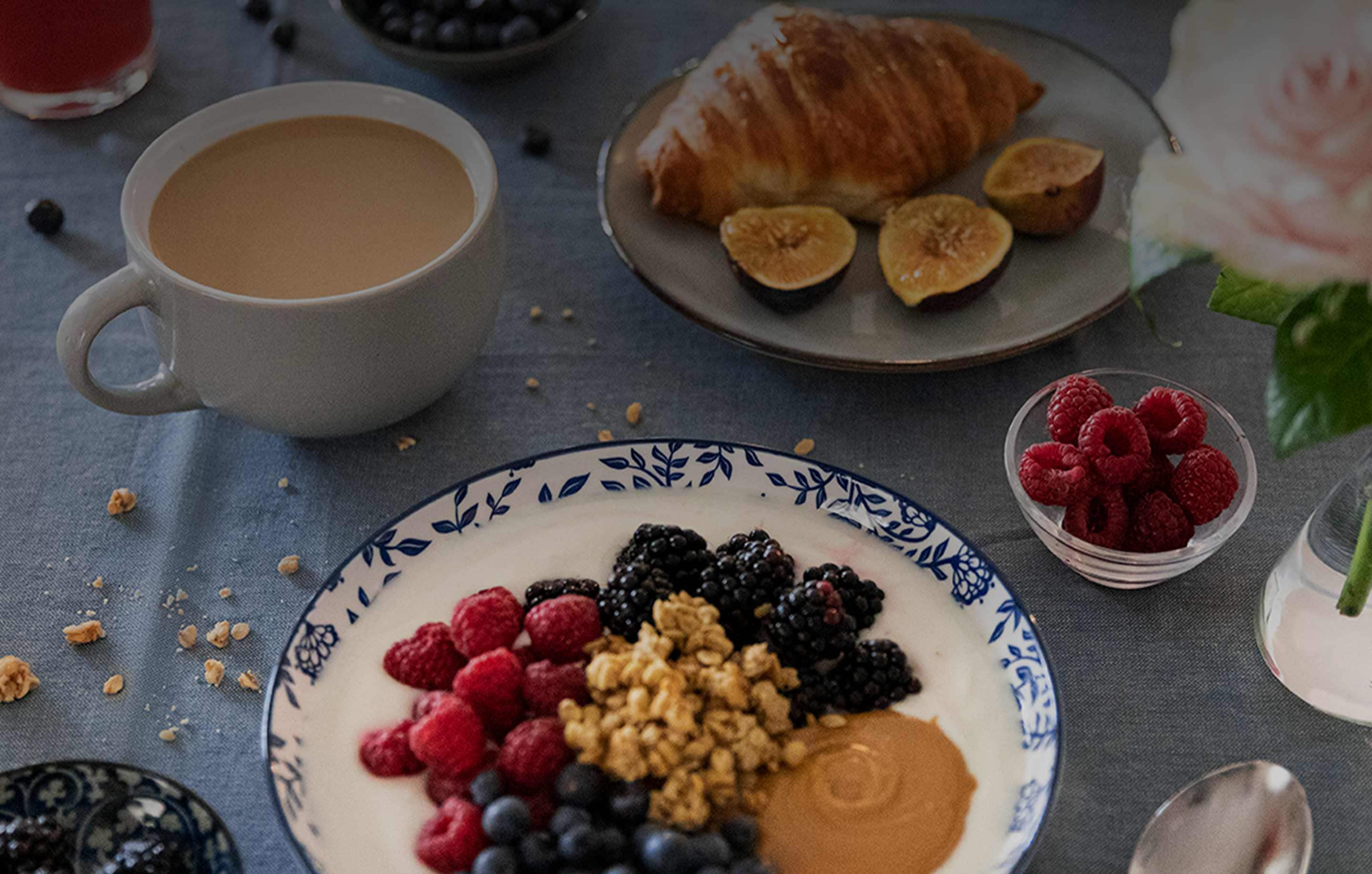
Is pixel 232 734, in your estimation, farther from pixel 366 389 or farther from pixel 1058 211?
pixel 1058 211

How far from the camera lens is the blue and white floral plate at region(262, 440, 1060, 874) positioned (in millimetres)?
895

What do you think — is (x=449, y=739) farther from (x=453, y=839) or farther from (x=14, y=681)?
(x=14, y=681)

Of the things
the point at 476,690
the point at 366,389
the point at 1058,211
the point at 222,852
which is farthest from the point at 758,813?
the point at 1058,211

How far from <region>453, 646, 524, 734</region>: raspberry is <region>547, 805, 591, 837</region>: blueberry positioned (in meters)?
0.11

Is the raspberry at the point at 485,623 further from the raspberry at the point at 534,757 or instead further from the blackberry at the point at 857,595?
the blackberry at the point at 857,595

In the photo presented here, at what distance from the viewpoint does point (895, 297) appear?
139 centimetres

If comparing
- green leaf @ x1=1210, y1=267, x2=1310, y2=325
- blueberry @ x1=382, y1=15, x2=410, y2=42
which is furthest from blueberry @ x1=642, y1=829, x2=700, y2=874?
blueberry @ x1=382, y1=15, x2=410, y2=42

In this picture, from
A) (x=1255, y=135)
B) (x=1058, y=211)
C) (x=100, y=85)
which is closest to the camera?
A: (x=1255, y=135)

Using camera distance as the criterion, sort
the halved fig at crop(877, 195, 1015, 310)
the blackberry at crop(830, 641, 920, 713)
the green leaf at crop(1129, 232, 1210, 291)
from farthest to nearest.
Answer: the halved fig at crop(877, 195, 1015, 310) → the blackberry at crop(830, 641, 920, 713) → the green leaf at crop(1129, 232, 1210, 291)

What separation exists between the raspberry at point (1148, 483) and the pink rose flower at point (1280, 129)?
448mm

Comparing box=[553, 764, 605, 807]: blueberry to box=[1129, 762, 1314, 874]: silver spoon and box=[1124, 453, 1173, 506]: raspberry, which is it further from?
box=[1124, 453, 1173, 506]: raspberry

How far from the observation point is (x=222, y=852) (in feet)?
2.83

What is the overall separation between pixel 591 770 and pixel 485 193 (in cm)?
58

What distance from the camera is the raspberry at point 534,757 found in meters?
0.90
